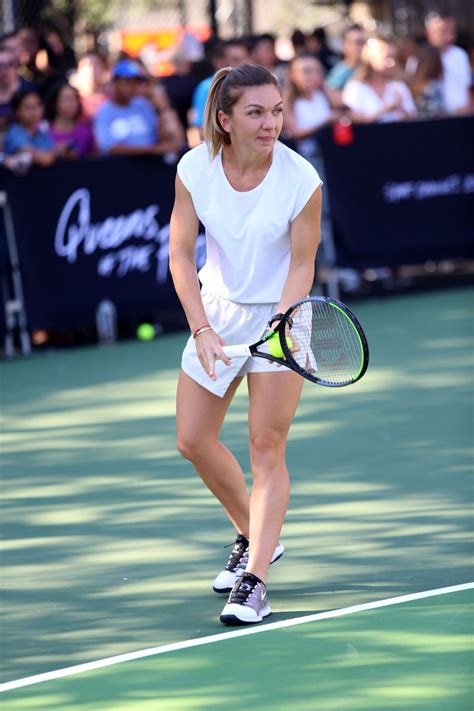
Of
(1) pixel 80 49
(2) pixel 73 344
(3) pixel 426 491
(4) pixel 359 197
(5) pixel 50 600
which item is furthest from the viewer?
(1) pixel 80 49

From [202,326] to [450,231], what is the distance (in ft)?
31.2

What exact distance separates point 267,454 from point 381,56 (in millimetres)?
10130

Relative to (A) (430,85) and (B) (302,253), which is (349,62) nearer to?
(A) (430,85)

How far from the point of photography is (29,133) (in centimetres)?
1152

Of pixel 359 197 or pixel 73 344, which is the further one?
pixel 359 197

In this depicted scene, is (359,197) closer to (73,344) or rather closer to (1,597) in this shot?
(73,344)

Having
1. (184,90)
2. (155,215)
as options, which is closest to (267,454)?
(155,215)

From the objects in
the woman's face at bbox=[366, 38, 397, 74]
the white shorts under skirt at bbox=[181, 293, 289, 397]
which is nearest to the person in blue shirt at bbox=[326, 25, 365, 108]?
the woman's face at bbox=[366, 38, 397, 74]

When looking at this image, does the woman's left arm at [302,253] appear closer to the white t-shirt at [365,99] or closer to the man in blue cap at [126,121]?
the man in blue cap at [126,121]

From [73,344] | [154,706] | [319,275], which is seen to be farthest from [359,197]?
[154,706]

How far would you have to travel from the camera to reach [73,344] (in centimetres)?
1207

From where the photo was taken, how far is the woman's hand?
5.02m

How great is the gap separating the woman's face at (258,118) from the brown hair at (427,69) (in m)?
10.1

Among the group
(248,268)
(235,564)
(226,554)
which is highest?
(248,268)
